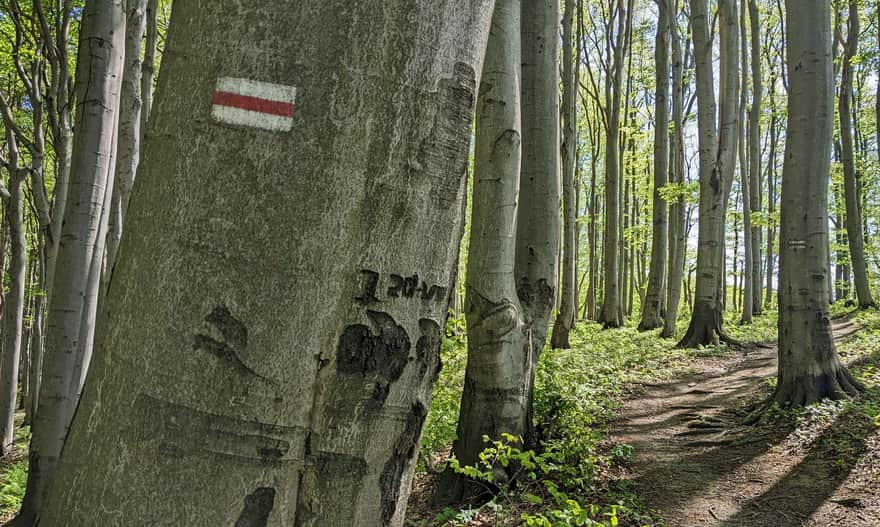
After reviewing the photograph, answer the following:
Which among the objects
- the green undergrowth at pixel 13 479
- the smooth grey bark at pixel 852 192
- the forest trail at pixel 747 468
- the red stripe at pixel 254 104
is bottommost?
the green undergrowth at pixel 13 479

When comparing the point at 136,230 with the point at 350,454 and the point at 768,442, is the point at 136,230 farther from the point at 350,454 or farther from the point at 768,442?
the point at 768,442

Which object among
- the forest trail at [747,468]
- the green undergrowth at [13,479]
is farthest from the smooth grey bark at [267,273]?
the green undergrowth at [13,479]

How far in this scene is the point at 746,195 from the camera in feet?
48.2

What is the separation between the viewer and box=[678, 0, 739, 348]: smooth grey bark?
11195mm

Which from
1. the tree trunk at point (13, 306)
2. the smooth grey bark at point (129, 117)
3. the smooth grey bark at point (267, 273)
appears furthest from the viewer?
the tree trunk at point (13, 306)

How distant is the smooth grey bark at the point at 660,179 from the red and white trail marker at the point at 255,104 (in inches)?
528

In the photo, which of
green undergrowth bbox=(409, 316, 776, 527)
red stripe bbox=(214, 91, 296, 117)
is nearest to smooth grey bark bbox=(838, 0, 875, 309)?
green undergrowth bbox=(409, 316, 776, 527)

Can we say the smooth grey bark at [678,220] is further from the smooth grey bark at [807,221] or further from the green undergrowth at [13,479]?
the green undergrowth at [13,479]

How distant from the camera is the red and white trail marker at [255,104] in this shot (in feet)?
3.24

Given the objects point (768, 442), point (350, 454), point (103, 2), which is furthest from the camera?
point (768, 442)

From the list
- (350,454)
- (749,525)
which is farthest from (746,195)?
(350,454)

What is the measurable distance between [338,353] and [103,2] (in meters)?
Result: 5.12

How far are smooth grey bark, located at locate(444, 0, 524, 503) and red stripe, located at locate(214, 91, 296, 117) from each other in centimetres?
302

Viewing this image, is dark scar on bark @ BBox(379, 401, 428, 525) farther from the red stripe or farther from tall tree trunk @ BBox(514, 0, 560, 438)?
tall tree trunk @ BBox(514, 0, 560, 438)
